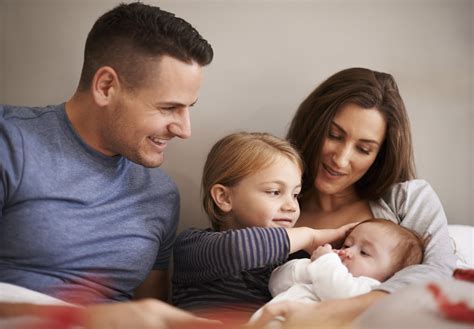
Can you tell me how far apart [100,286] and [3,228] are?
11.0 inches

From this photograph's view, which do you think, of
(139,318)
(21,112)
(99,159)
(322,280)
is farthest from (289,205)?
(21,112)

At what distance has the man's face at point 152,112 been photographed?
1279 mm

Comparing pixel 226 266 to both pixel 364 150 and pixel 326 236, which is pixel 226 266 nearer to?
pixel 326 236

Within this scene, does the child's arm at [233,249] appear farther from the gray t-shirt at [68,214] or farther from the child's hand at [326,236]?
the gray t-shirt at [68,214]

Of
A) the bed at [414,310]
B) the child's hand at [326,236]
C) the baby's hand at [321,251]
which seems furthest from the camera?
the child's hand at [326,236]

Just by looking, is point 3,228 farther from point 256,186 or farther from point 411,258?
point 411,258

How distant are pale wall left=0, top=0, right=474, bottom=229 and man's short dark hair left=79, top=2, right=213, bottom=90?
534 millimetres

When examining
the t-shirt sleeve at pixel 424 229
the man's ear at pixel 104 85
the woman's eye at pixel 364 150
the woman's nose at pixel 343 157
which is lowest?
the t-shirt sleeve at pixel 424 229

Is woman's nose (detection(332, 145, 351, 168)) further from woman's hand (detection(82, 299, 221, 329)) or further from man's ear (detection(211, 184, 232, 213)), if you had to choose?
woman's hand (detection(82, 299, 221, 329))

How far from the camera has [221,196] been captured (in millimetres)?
1421

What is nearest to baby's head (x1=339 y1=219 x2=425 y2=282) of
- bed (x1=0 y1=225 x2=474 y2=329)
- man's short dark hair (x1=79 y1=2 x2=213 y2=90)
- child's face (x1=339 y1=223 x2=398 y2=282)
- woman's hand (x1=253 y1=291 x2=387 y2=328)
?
child's face (x1=339 y1=223 x2=398 y2=282)

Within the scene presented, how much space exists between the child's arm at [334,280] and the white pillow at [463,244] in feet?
1.56

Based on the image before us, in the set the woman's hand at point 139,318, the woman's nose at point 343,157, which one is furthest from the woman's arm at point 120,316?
the woman's nose at point 343,157

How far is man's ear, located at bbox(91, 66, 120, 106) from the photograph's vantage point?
1.29 m
